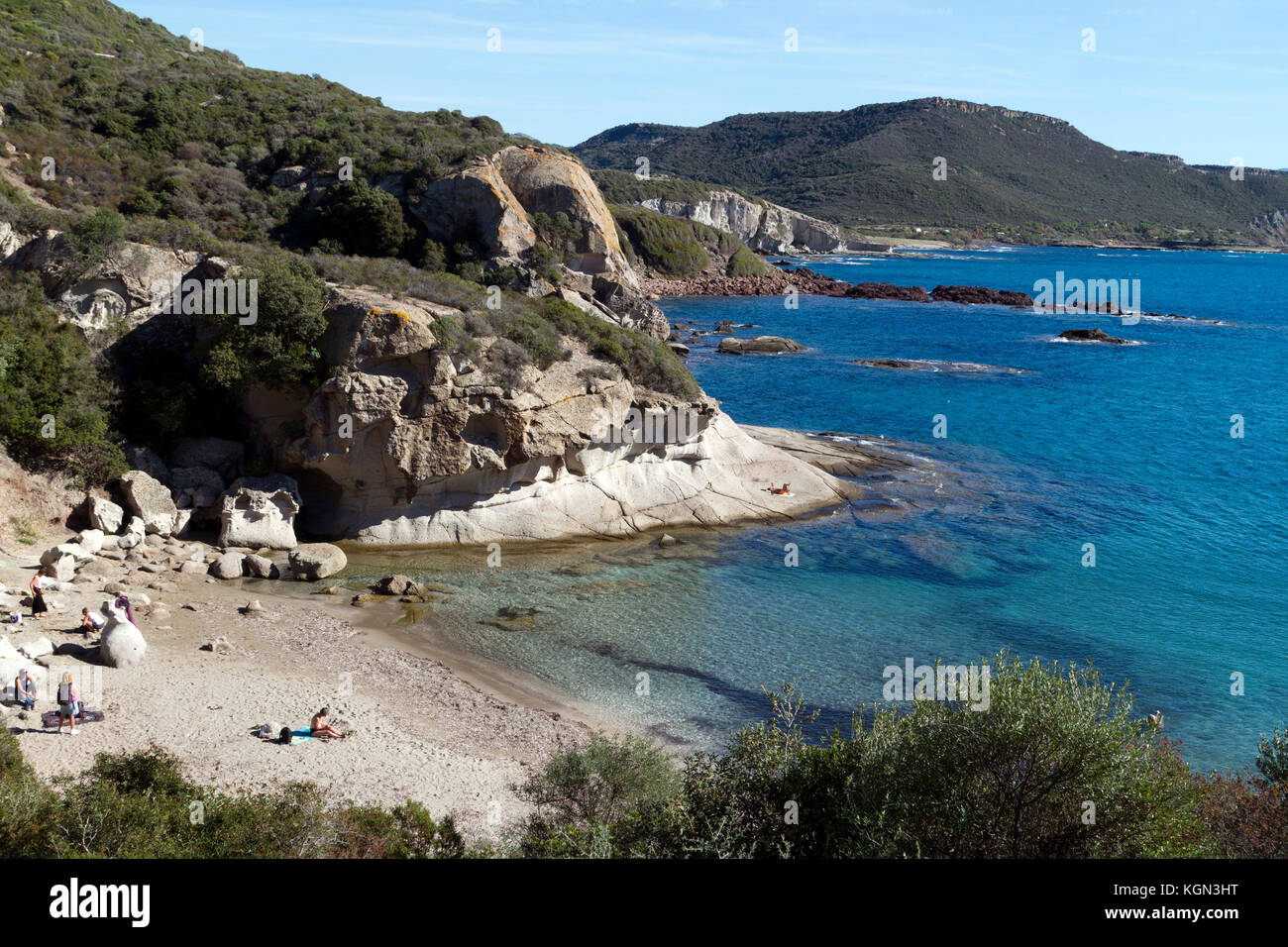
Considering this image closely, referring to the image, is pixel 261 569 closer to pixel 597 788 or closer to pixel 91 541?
pixel 91 541

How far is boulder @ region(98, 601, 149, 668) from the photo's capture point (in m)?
19.7

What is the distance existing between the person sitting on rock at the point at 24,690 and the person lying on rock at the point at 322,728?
17.1ft

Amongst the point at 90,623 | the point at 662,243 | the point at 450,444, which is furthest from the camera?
the point at 662,243

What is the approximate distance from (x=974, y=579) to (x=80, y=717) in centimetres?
2405

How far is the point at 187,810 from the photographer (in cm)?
1213

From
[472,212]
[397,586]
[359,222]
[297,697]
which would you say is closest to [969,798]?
[297,697]

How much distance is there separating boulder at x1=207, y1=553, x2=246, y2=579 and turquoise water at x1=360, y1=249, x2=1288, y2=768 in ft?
17.3

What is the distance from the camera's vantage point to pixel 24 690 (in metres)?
17.6

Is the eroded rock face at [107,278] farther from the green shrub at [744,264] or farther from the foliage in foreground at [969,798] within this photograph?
the green shrub at [744,264]

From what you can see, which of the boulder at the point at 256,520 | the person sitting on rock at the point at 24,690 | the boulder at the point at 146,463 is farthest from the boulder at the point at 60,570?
the person sitting on rock at the point at 24,690
